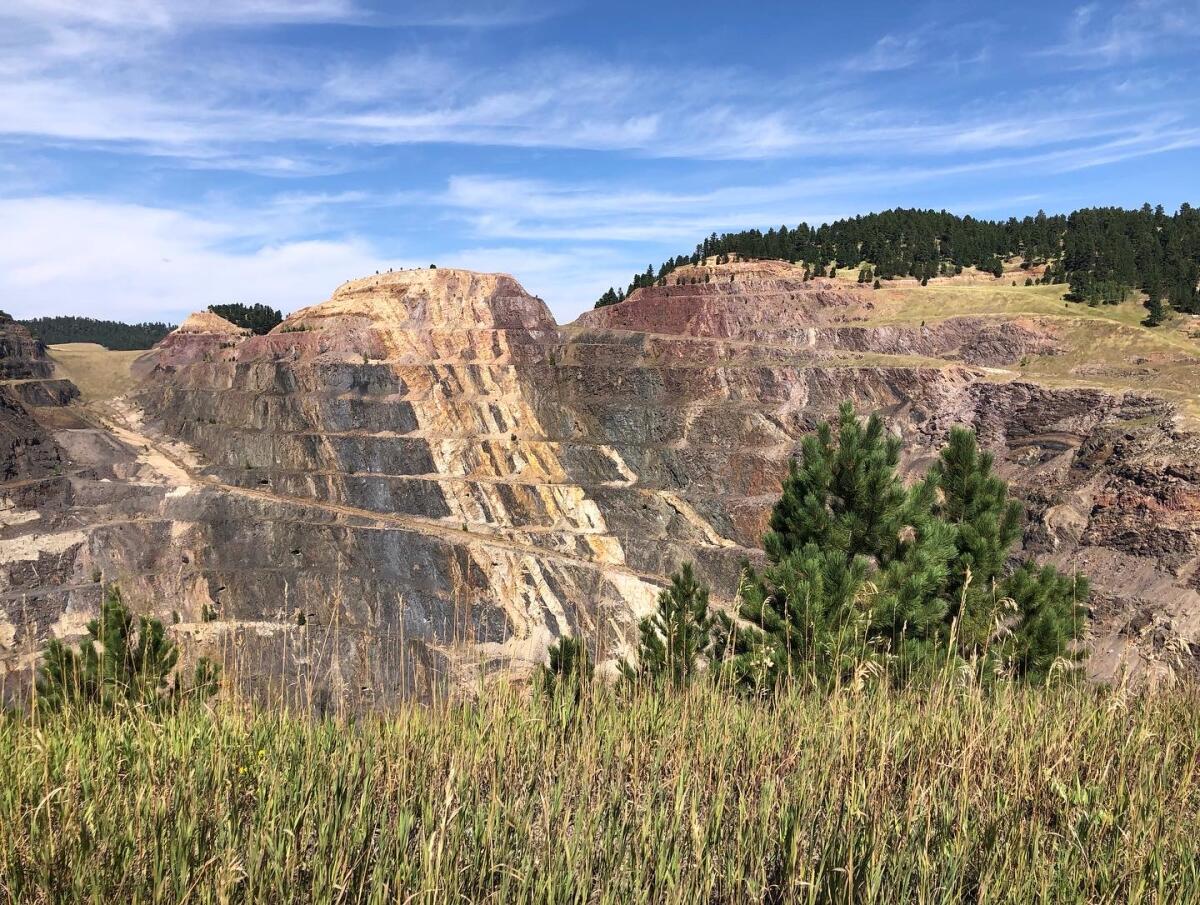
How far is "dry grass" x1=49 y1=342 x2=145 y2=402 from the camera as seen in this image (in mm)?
107000

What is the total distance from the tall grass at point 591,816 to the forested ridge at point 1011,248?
258 feet

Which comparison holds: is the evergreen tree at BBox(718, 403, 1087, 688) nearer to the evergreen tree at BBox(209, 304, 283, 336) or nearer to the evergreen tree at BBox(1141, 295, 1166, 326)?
the evergreen tree at BBox(1141, 295, 1166, 326)

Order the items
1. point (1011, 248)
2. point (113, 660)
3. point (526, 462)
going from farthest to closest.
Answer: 1. point (1011, 248)
2. point (526, 462)
3. point (113, 660)

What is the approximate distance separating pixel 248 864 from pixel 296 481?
70.3 meters

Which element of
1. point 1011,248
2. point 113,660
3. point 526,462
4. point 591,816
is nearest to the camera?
point 591,816

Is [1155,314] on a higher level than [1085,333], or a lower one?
higher

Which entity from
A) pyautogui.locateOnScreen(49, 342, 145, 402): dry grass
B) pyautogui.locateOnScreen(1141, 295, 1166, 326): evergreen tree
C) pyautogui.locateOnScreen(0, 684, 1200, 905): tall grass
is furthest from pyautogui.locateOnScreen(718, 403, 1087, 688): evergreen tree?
pyautogui.locateOnScreen(49, 342, 145, 402): dry grass

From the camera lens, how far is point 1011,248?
97812 millimetres

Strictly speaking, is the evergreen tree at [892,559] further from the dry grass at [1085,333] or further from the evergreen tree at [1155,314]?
the evergreen tree at [1155,314]

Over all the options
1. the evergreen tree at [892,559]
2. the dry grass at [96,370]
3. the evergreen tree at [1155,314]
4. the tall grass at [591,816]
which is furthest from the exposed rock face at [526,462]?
the tall grass at [591,816]

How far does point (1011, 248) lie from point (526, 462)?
70966 millimetres

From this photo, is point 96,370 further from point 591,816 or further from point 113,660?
point 591,816

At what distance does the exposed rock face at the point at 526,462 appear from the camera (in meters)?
45.4

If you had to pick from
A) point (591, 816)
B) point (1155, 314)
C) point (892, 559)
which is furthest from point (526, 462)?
point (591, 816)
